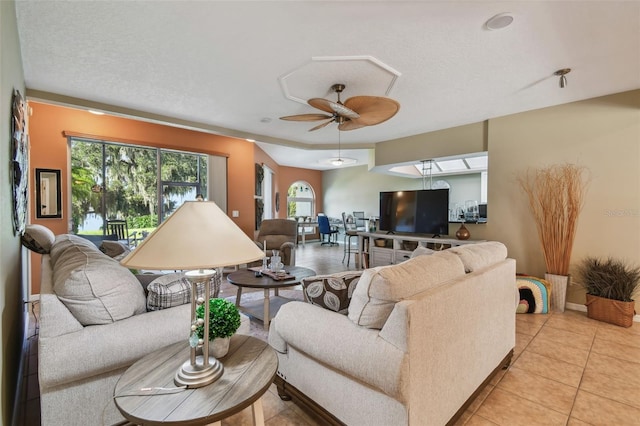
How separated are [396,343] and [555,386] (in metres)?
1.69

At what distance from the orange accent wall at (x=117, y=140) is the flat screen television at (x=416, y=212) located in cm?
276

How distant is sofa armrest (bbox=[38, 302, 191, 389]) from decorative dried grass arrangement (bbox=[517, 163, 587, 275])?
410 centimetres

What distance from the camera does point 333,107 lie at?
2660 millimetres

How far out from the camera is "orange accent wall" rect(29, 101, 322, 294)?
3822mm

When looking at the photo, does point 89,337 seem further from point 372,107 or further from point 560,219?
point 560,219

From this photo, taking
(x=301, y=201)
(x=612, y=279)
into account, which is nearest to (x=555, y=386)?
(x=612, y=279)

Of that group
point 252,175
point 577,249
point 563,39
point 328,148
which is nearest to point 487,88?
point 563,39

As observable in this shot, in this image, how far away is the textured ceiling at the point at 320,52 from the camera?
6.15 ft

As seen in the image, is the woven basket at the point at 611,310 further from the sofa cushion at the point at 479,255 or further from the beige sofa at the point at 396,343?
the beige sofa at the point at 396,343

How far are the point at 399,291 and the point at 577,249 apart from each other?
357 cm

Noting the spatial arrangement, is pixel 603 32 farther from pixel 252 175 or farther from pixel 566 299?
pixel 252 175

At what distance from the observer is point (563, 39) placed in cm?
216

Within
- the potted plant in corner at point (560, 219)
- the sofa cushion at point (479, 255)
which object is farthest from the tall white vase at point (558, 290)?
the sofa cushion at point (479, 255)

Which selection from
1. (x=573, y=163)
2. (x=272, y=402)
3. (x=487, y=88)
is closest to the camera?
(x=272, y=402)
